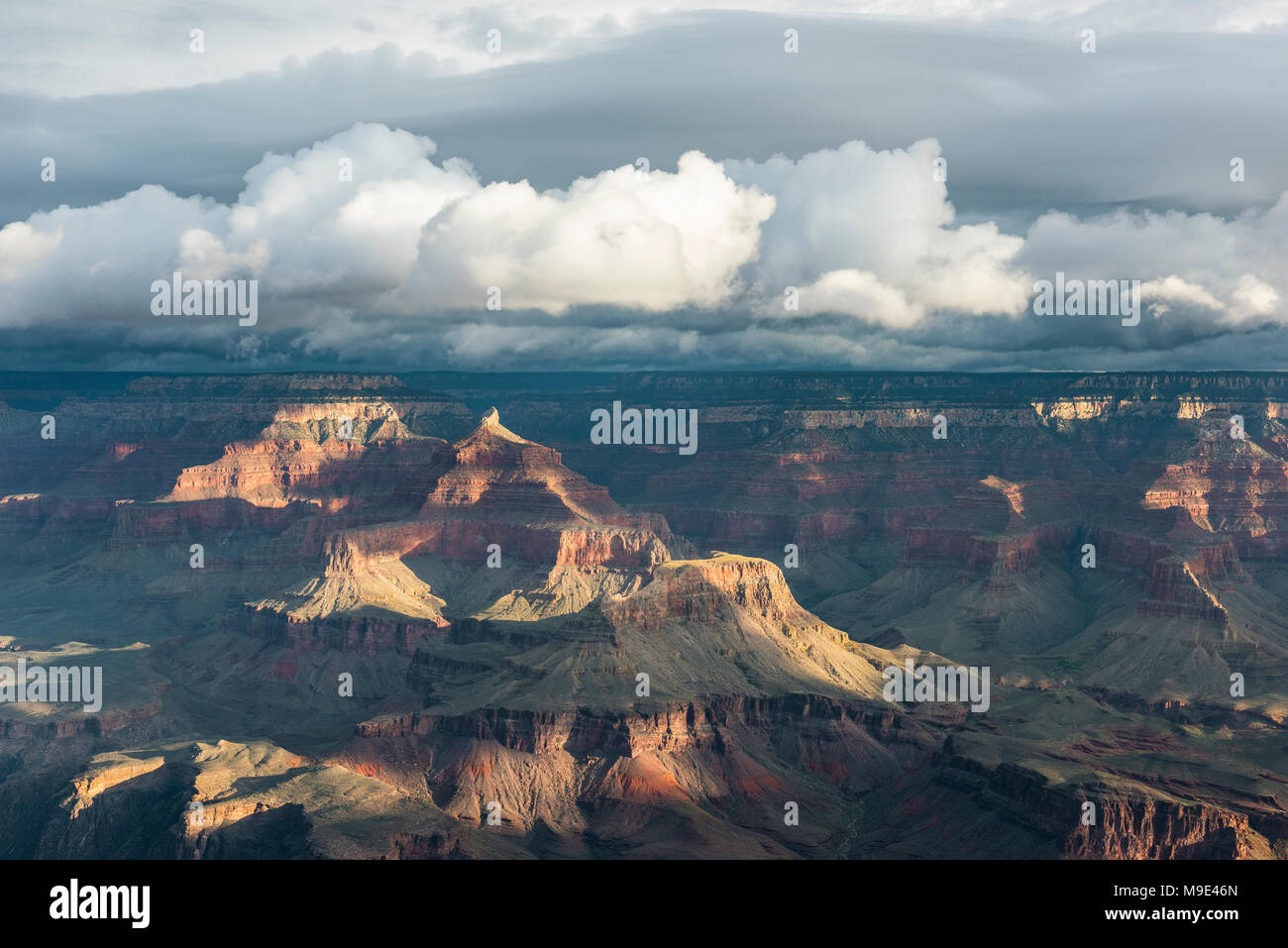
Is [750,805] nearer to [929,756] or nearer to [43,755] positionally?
[929,756]

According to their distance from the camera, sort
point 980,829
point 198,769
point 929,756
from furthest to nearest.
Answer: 1. point 929,756
2. point 198,769
3. point 980,829

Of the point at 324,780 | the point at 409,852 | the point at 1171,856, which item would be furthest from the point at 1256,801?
the point at 324,780

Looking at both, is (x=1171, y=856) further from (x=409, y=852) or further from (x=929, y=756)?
(x=409, y=852)

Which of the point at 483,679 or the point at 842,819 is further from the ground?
the point at 483,679
